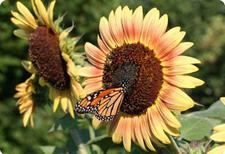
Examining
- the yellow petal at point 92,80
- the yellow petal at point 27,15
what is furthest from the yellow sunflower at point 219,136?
the yellow petal at point 27,15

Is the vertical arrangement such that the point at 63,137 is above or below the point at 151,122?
below

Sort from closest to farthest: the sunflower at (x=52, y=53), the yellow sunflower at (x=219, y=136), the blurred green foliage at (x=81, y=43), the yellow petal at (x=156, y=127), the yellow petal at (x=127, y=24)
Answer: the yellow sunflower at (x=219, y=136) → the yellow petal at (x=156, y=127) → the yellow petal at (x=127, y=24) → the sunflower at (x=52, y=53) → the blurred green foliage at (x=81, y=43)

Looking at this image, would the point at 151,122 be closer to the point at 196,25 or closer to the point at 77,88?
the point at 77,88

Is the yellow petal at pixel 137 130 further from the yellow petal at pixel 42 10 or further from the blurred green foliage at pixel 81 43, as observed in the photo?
the blurred green foliage at pixel 81 43

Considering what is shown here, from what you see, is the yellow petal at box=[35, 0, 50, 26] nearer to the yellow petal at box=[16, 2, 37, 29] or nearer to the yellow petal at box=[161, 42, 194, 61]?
the yellow petal at box=[16, 2, 37, 29]

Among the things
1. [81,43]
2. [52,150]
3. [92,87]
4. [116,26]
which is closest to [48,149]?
[52,150]

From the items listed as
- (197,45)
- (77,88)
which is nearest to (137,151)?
(77,88)

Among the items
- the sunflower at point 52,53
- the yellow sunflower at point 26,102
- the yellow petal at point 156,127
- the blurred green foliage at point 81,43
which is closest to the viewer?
the yellow petal at point 156,127
